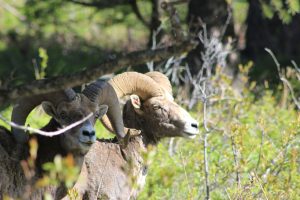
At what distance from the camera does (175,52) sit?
641 cm

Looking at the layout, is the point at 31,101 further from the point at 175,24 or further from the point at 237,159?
the point at 175,24

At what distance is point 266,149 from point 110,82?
3581 millimetres

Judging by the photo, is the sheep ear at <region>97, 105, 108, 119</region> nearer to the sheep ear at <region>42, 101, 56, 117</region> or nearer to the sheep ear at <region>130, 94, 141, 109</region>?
the sheep ear at <region>42, 101, 56, 117</region>

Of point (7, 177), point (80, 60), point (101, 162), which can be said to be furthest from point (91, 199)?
point (80, 60)

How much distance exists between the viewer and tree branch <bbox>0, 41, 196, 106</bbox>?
642 centimetres

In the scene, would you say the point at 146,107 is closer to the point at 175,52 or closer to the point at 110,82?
the point at 110,82

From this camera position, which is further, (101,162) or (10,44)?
(10,44)

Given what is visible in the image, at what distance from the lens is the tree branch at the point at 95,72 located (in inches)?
253

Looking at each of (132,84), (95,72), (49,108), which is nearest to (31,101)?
(49,108)

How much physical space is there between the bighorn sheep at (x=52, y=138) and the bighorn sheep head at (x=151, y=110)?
1.19 meters

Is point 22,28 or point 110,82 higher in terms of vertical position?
point 110,82

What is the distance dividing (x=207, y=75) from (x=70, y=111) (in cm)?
540

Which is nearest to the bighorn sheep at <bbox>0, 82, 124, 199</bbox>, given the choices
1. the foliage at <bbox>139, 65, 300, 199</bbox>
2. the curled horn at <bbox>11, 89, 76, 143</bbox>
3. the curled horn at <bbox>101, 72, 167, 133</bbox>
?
the curled horn at <bbox>11, 89, 76, 143</bbox>

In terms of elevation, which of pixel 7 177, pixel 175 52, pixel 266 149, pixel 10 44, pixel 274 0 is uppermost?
pixel 175 52
